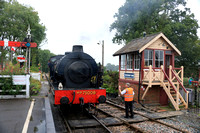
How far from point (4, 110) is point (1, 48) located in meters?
30.7

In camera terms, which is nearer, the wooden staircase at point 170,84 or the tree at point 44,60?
the wooden staircase at point 170,84

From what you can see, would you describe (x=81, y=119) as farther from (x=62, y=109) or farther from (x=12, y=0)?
(x=12, y=0)

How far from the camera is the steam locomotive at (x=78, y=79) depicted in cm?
664

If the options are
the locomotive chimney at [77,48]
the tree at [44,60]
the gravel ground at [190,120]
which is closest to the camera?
the gravel ground at [190,120]

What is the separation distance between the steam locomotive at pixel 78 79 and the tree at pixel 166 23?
16406 mm

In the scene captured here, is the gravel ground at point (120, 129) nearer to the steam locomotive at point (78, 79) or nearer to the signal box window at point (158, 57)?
the steam locomotive at point (78, 79)

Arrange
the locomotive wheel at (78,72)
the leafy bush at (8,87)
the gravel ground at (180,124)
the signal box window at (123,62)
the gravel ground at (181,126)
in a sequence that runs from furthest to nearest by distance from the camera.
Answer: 1. the signal box window at (123,62)
2. the leafy bush at (8,87)
3. the locomotive wheel at (78,72)
4. the gravel ground at (181,126)
5. the gravel ground at (180,124)

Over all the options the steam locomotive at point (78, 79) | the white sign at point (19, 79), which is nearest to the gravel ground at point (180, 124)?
the steam locomotive at point (78, 79)

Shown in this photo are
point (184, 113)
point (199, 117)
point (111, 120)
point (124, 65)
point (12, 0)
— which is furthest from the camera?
point (12, 0)

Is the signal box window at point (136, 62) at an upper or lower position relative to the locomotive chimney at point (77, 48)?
lower

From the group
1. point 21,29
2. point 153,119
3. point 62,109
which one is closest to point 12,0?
point 21,29

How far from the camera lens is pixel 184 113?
9312mm

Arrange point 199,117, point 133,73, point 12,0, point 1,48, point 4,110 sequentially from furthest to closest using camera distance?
point 12,0, point 1,48, point 133,73, point 199,117, point 4,110

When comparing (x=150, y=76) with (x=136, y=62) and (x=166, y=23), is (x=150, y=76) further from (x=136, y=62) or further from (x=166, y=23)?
(x=166, y=23)
